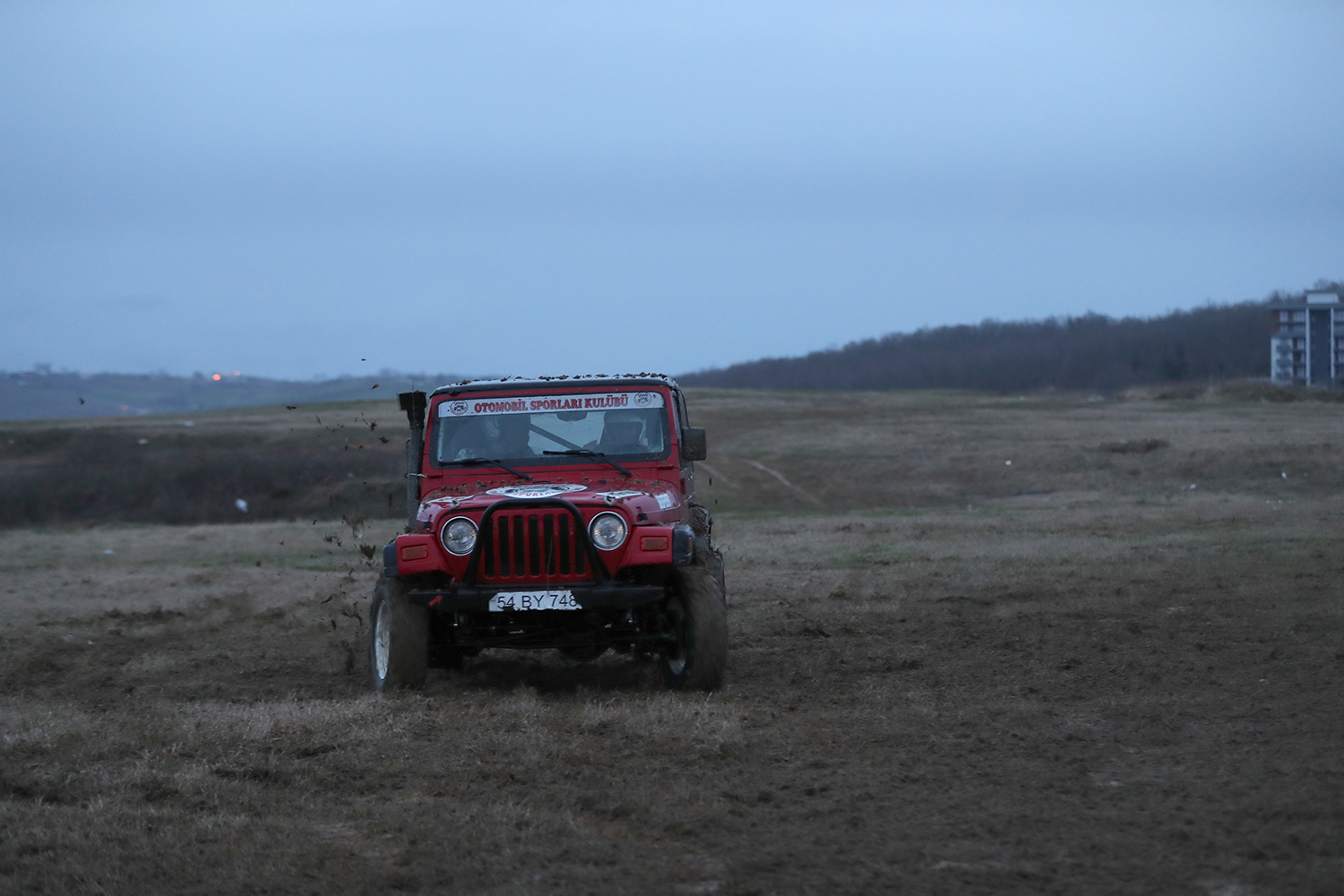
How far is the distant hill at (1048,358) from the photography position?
324 ft

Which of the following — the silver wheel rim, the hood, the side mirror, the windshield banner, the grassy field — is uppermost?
the windshield banner

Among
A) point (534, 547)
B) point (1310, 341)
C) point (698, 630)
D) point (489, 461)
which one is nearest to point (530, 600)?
point (534, 547)

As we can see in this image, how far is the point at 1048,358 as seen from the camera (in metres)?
106

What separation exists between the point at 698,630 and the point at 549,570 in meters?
0.99

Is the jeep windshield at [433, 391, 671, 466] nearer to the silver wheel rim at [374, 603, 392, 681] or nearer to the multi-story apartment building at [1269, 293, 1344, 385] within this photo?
the silver wheel rim at [374, 603, 392, 681]

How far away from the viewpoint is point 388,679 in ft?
27.2

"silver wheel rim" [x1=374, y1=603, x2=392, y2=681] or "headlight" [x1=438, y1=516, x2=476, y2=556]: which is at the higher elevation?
"headlight" [x1=438, y1=516, x2=476, y2=556]

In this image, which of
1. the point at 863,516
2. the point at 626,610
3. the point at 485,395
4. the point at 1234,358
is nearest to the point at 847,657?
the point at 626,610

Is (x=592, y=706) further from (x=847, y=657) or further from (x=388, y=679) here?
(x=847, y=657)

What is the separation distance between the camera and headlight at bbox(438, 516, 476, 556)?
8.19 m

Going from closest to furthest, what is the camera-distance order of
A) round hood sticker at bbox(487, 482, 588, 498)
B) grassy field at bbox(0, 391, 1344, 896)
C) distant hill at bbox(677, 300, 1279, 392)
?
1. grassy field at bbox(0, 391, 1344, 896)
2. round hood sticker at bbox(487, 482, 588, 498)
3. distant hill at bbox(677, 300, 1279, 392)

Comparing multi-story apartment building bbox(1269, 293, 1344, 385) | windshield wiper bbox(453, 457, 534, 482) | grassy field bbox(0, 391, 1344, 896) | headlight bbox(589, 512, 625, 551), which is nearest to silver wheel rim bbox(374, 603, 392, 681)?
grassy field bbox(0, 391, 1344, 896)

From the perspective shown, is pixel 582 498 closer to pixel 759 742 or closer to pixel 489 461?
pixel 489 461

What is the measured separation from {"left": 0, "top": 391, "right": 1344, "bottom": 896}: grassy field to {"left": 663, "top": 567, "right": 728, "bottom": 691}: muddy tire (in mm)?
208
